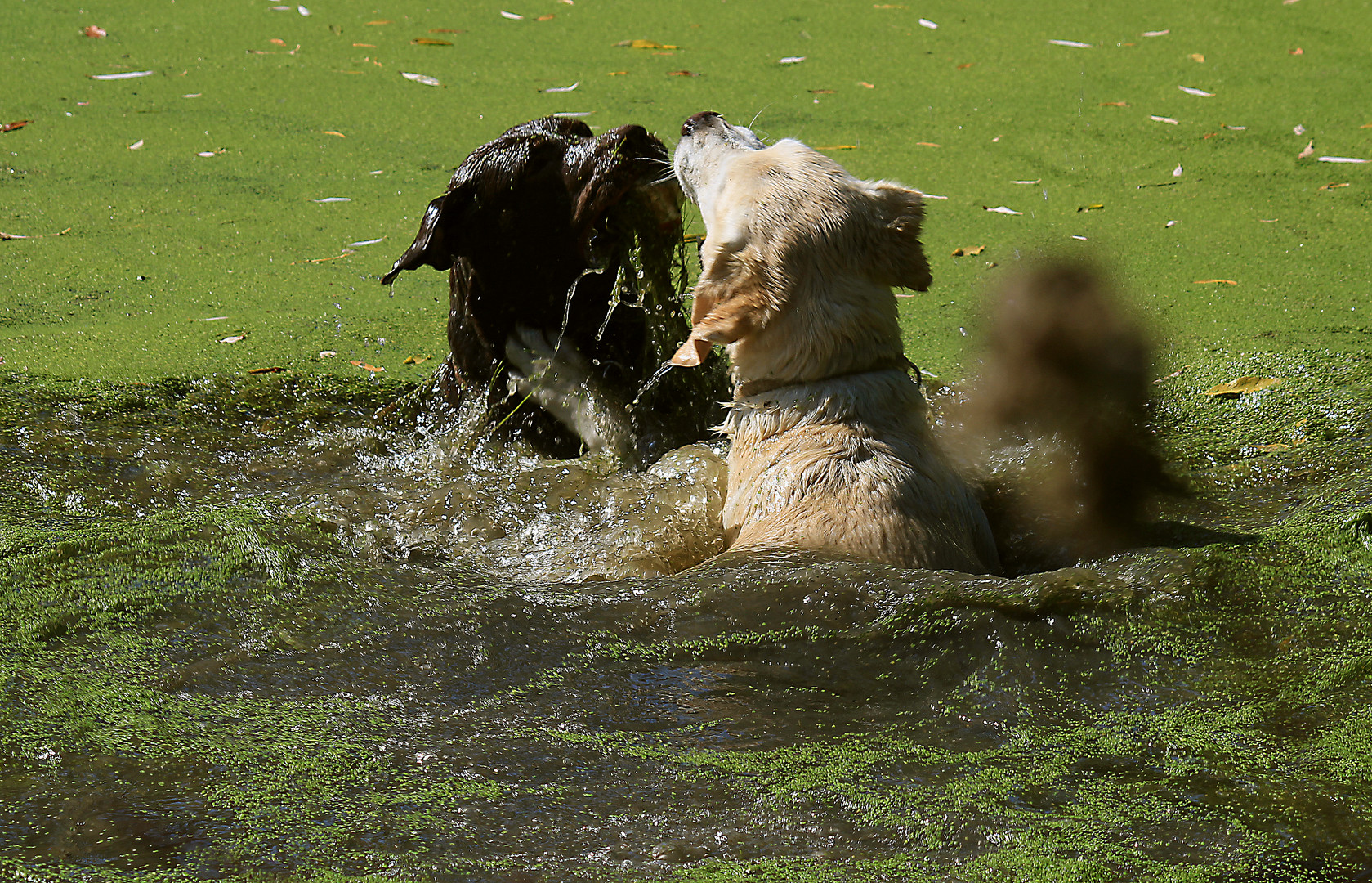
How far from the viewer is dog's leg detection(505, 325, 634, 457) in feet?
14.7

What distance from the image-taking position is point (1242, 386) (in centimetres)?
480

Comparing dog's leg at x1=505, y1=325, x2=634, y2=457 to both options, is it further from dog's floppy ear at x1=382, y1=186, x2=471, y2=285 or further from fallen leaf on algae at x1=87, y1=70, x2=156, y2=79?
fallen leaf on algae at x1=87, y1=70, x2=156, y2=79

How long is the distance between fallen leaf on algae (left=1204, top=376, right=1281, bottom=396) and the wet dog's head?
1.95m

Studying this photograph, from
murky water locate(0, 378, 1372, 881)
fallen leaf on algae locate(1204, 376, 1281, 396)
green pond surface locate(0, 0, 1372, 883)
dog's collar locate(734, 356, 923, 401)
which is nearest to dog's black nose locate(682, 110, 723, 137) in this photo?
dog's collar locate(734, 356, 923, 401)

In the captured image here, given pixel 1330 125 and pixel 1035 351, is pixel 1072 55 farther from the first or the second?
pixel 1035 351

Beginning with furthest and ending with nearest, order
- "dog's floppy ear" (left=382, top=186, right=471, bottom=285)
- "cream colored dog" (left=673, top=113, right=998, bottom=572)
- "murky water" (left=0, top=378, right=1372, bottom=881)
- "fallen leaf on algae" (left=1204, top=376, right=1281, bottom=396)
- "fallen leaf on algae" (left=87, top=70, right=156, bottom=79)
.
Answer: "fallen leaf on algae" (left=87, top=70, right=156, bottom=79) → "fallen leaf on algae" (left=1204, top=376, right=1281, bottom=396) → "dog's floppy ear" (left=382, top=186, right=471, bottom=285) → "cream colored dog" (left=673, top=113, right=998, bottom=572) → "murky water" (left=0, top=378, right=1372, bottom=881)

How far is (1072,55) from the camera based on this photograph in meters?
8.91

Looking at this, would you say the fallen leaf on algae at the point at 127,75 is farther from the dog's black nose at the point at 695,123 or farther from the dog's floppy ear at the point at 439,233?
the dog's black nose at the point at 695,123

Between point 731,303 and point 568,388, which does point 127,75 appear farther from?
point 731,303

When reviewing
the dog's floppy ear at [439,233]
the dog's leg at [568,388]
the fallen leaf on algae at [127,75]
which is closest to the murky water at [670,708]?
the dog's leg at [568,388]

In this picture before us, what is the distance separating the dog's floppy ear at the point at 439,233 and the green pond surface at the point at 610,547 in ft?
2.44

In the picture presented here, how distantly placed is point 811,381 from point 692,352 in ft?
1.27

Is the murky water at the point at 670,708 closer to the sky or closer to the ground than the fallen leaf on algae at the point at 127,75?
closer to the ground

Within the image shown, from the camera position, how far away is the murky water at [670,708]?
6.46 ft
